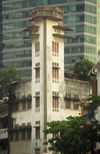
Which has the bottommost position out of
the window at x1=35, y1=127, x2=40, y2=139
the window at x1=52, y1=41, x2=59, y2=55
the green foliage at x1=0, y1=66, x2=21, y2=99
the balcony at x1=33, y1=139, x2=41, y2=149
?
the balcony at x1=33, y1=139, x2=41, y2=149

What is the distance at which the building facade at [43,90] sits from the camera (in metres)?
113

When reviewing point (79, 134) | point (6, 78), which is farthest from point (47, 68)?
point (79, 134)

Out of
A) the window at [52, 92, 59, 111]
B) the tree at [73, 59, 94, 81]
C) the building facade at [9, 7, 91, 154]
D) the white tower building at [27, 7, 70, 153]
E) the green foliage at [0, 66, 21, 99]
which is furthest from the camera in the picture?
the tree at [73, 59, 94, 81]

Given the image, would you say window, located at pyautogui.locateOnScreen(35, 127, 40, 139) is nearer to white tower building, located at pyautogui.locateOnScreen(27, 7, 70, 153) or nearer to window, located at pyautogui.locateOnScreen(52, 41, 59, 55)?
white tower building, located at pyautogui.locateOnScreen(27, 7, 70, 153)

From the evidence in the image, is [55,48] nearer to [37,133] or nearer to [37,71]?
[37,71]

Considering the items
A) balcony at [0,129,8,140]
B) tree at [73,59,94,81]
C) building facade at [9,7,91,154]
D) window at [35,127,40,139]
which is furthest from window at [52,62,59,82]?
tree at [73,59,94,81]

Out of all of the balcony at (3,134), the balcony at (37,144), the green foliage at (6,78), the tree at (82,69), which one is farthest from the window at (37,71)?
the tree at (82,69)

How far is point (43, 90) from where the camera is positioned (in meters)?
113

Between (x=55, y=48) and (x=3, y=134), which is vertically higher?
(x=55, y=48)

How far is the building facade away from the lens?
112625 mm

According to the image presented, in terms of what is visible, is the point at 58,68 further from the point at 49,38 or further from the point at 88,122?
the point at 88,122

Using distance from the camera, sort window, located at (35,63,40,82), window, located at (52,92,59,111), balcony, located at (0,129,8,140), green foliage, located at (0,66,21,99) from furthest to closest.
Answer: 1. green foliage, located at (0,66,21,99)
2. balcony, located at (0,129,8,140)
3. window, located at (35,63,40,82)
4. window, located at (52,92,59,111)

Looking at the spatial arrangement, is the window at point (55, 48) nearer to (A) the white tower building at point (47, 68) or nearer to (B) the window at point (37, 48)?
(A) the white tower building at point (47, 68)

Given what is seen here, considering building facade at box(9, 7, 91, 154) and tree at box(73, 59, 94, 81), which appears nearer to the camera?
building facade at box(9, 7, 91, 154)
